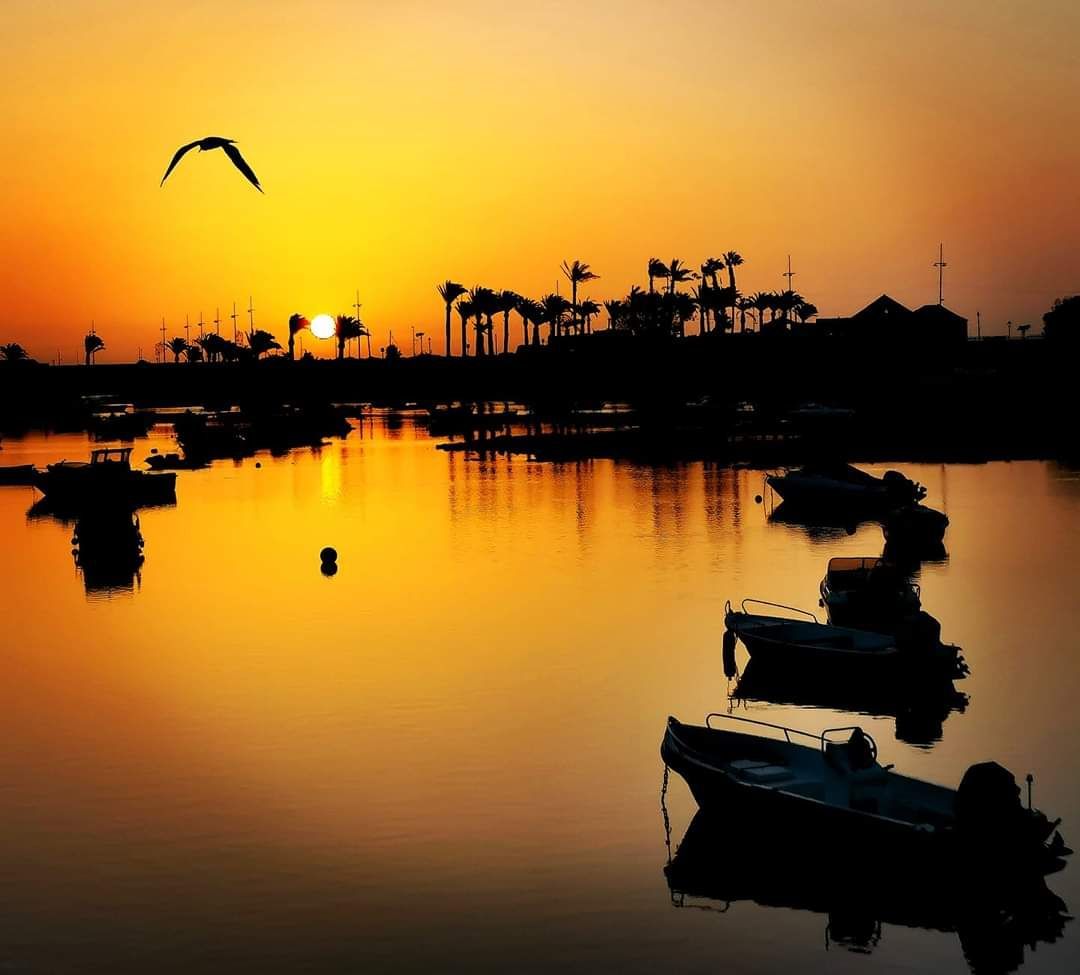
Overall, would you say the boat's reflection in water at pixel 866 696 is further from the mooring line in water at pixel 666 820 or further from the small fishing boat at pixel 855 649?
the mooring line in water at pixel 666 820

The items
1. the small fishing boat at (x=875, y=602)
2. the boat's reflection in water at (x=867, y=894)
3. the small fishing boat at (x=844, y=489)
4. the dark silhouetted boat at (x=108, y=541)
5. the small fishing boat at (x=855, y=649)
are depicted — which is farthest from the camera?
the small fishing boat at (x=844, y=489)

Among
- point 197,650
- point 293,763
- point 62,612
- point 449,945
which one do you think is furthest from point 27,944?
point 62,612

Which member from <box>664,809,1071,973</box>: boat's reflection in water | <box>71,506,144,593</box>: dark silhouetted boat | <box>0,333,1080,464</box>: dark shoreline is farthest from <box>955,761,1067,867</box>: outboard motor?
<box>0,333,1080,464</box>: dark shoreline

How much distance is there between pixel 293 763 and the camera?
33.7m

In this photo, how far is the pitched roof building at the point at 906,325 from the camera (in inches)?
7239

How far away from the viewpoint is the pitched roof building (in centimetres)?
18388

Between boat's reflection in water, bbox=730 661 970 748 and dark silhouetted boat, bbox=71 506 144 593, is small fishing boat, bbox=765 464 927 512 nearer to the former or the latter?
dark silhouetted boat, bbox=71 506 144 593

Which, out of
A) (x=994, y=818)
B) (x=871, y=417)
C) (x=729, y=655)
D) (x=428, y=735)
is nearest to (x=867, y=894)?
(x=994, y=818)

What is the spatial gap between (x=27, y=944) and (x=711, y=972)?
446 inches

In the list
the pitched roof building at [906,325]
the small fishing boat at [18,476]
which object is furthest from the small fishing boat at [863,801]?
the pitched roof building at [906,325]

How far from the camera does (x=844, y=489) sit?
81000 millimetres

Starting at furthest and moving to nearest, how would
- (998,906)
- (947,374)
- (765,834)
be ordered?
(947,374) → (765,834) → (998,906)

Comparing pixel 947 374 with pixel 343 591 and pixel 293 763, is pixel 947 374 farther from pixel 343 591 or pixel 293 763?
pixel 293 763

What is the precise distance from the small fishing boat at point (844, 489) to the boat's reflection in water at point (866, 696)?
38.6 meters
